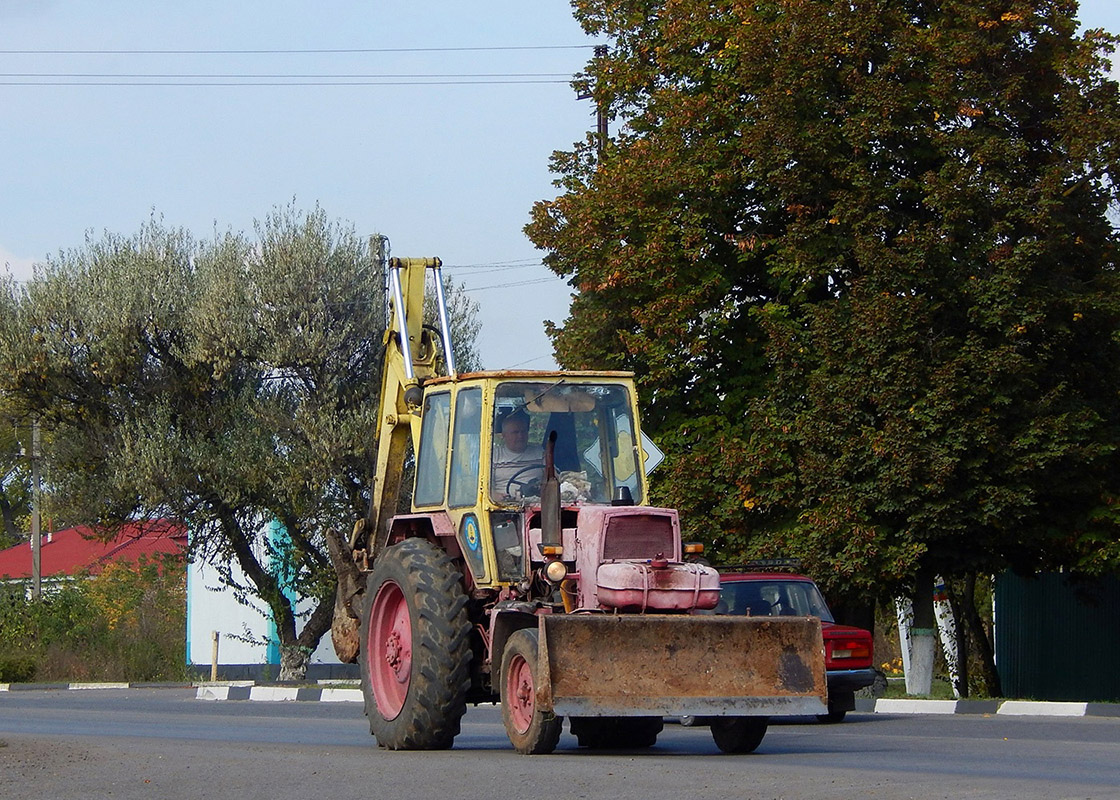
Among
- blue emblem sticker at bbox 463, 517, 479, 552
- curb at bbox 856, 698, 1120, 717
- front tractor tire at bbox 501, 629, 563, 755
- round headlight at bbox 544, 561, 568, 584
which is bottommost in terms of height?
curb at bbox 856, 698, 1120, 717

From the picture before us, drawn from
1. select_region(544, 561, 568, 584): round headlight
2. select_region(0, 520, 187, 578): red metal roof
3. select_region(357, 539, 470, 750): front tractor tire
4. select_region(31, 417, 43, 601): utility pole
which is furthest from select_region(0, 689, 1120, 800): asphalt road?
select_region(0, 520, 187, 578): red metal roof

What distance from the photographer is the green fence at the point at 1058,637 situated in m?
28.4

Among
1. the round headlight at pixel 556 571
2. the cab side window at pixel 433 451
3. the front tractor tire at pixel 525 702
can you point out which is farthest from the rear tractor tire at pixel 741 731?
the cab side window at pixel 433 451

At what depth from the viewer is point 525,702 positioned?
11578 millimetres

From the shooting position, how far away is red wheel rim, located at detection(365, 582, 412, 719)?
13016mm

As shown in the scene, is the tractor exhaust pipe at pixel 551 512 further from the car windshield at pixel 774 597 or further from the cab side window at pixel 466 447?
the car windshield at pixel 774 597

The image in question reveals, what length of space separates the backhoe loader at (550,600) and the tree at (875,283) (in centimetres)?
1083

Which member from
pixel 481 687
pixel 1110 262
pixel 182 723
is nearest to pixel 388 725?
pixel 481 687

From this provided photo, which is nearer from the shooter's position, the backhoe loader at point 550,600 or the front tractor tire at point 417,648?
the backhoe loader at point 550,600

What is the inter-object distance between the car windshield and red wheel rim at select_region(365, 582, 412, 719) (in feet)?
19.2

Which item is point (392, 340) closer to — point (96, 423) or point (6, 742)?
point (6, 742)

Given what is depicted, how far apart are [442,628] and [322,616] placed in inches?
769

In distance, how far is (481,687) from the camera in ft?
40.7

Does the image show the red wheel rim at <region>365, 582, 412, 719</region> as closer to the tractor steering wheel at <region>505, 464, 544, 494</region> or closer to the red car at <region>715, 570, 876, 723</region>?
the tractor steering wheel at <region>505, 464, 544, 494</region>
